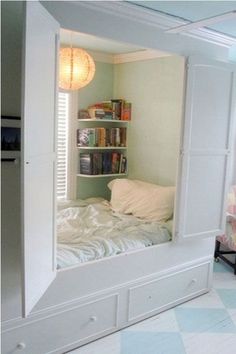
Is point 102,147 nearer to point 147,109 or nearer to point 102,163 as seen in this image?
point 102,163

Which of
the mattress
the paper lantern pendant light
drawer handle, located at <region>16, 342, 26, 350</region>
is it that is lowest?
drawer handle, located at <region>16, 342, 26, 350</region>

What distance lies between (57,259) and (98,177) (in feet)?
6.16

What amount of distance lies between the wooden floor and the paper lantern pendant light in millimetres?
2042

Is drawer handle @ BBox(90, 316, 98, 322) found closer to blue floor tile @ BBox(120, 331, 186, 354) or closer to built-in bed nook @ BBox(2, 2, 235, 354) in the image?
built-in bed nook @ BBox(2, 2, 235, 354)

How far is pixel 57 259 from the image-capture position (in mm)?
2246

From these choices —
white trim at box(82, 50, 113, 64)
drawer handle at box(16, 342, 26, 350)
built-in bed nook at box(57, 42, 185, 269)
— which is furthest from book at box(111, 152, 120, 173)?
drawer handle at box(16, 342, 26, 350)

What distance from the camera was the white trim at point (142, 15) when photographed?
215cm

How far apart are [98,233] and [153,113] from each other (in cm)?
157

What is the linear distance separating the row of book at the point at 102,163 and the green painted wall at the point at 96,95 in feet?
0.70

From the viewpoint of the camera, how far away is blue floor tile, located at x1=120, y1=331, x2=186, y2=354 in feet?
7.76

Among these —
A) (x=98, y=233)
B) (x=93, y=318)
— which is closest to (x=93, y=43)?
(x=98, y=233)

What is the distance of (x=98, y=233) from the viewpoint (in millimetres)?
2746

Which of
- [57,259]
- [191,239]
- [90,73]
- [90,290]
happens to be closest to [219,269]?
[191,239]

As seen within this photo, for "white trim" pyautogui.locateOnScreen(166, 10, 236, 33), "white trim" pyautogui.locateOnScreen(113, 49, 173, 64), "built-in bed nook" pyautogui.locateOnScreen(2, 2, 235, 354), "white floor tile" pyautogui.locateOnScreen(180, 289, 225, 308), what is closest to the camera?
"built-in bed nook" pyautogui.locateOnScreen(2, 2, 235, 354)
